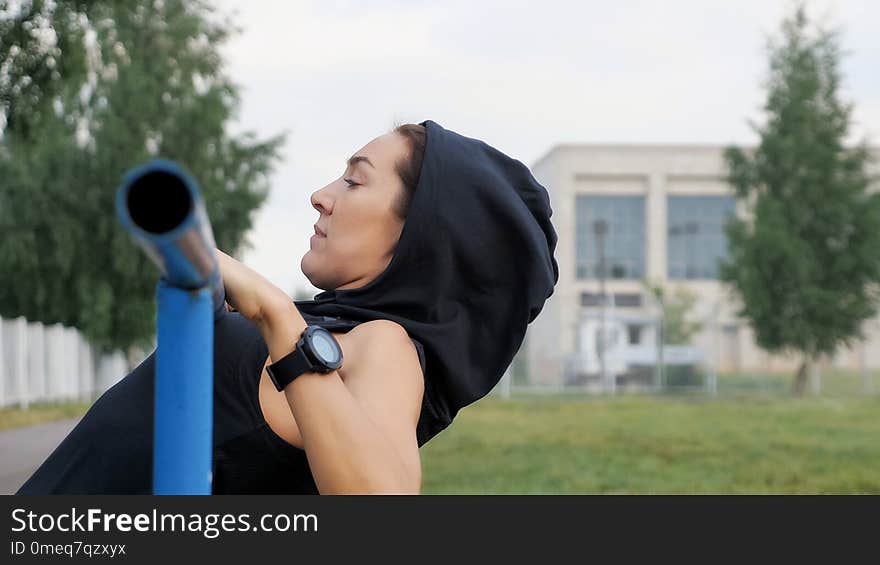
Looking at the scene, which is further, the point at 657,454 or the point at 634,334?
the point at 634,334

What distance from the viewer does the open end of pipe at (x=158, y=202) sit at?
863mm

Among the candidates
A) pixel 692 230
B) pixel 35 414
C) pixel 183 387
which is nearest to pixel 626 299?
pixel 692 230

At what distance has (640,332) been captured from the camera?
48250 mm

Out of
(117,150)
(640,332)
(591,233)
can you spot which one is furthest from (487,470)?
(591,233)

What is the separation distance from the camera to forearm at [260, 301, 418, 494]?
1.41 meters

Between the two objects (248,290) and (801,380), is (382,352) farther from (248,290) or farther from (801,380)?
(801,380)

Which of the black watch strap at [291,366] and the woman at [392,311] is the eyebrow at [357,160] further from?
the black watch strap at [291,366]

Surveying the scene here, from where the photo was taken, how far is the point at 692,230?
215 feet

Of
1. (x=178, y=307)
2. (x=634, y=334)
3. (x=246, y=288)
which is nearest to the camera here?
(x=178, y=307)

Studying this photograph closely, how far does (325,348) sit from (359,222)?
0.42m

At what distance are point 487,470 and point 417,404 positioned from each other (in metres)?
9.17

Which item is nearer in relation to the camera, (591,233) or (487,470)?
(487,470)
